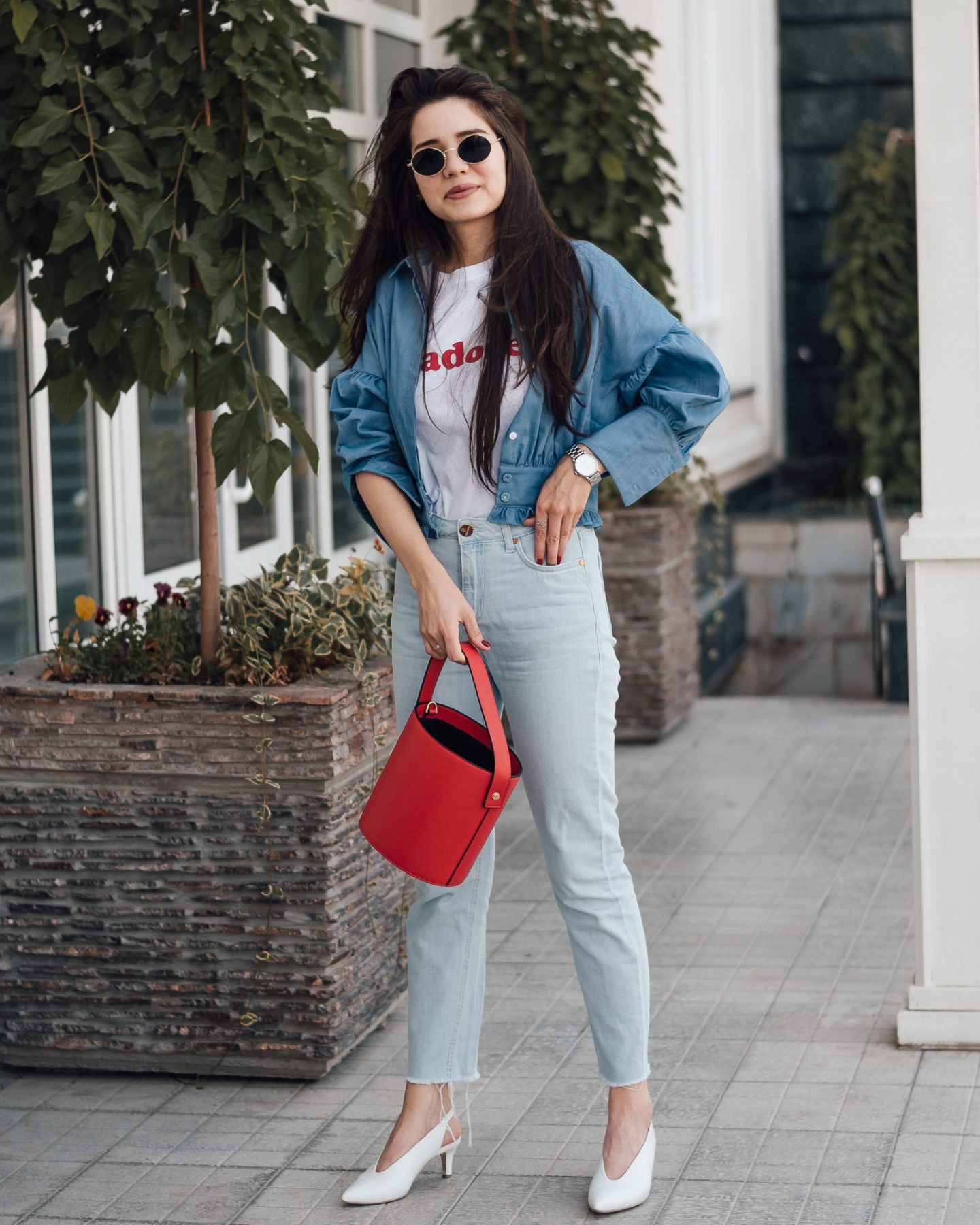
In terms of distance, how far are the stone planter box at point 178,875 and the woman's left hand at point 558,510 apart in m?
0.72

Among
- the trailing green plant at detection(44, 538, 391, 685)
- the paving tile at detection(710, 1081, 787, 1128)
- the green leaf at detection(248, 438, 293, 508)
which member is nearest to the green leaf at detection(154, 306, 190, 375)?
the green leaf at detection(248, 438, 293, 508)

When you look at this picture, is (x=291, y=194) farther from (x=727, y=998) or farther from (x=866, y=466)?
(x=866, y=466)

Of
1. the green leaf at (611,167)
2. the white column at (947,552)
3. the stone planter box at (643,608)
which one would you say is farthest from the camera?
the stone planter box at (643,608)

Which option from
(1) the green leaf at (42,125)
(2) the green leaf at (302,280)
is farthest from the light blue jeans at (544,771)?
(1) the green leaf at (42,125)

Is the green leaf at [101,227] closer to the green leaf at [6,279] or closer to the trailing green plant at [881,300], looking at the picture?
the green leaf at [6,279]

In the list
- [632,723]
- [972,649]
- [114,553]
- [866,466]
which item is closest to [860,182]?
[866,466]

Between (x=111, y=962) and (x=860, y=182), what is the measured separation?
7.38m

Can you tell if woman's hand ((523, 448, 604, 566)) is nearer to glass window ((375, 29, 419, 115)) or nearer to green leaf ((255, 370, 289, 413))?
green leaf ((255, 370, 289, 413))

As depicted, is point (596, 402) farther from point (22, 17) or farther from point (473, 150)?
point (22, 17)

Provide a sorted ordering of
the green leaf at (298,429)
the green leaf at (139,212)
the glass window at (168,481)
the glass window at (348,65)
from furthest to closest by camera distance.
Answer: the glass window at (348,65) < the glass window at (168,481) < the green leaf at (298,429) < the green leaf at (139,212)

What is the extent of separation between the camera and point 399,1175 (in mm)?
2932

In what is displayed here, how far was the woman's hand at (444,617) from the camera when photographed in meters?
2.71

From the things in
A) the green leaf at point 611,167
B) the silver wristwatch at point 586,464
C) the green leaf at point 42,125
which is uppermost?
the green leaf at point 611,167

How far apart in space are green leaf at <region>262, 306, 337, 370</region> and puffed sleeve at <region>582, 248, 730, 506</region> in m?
0.78
